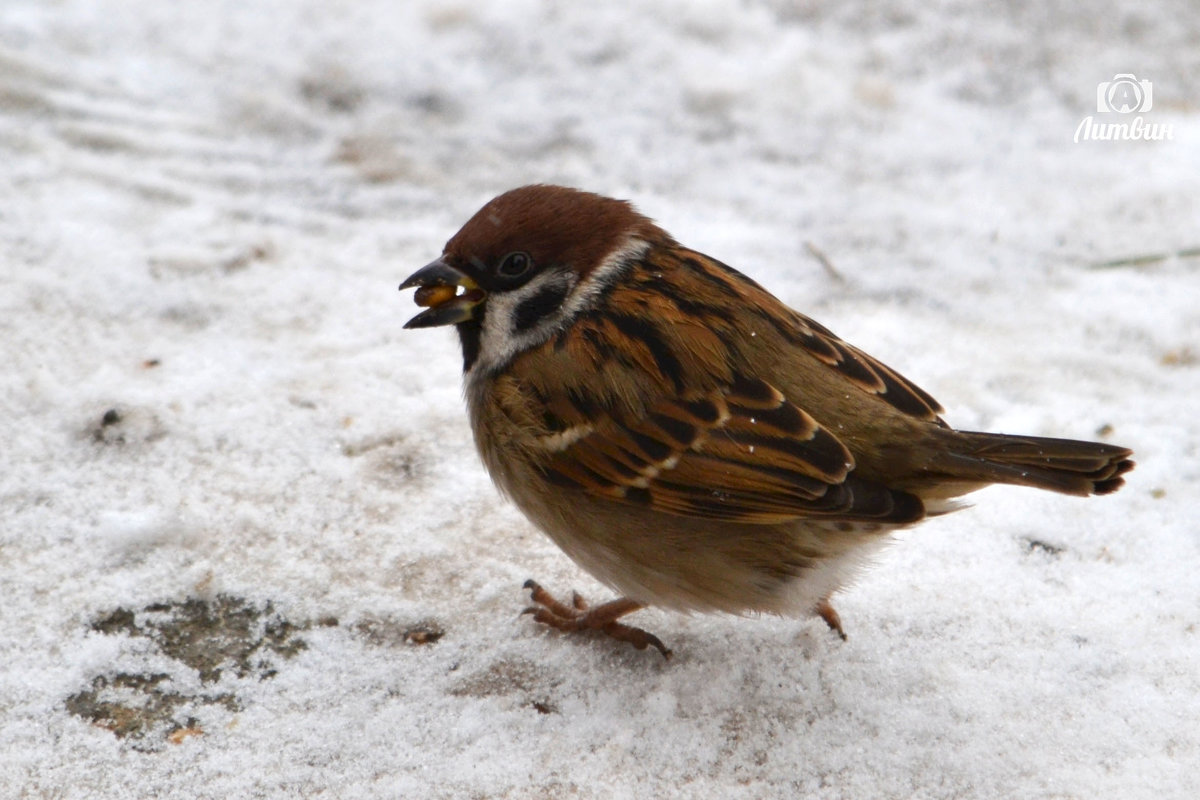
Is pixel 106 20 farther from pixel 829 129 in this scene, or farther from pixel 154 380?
pixel 829 129

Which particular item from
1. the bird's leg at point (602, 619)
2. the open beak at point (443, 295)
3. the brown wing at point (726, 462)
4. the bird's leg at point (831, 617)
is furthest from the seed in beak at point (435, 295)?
the bird's leg at point (831, 617)

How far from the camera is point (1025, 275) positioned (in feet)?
16.4

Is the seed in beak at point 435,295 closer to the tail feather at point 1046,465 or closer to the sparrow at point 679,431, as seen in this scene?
the sparrow at point 679,431

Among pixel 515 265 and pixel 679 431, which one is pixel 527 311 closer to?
pixel 515 265

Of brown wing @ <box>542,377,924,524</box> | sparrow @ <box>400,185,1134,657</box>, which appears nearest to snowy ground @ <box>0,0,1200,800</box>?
sparrow @ <box>400,185,1134,657</box>

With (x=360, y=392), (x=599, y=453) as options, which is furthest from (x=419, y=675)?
(x=360, y=392)

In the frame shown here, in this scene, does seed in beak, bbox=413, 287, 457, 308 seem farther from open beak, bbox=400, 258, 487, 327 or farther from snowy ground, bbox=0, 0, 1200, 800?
snowy ground, bbox=0, 0, 1200, 800

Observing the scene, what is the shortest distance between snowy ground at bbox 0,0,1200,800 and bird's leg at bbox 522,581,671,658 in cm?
6

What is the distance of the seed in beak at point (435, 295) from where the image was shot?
11.2 ft

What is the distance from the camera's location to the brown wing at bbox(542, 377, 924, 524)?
295cm

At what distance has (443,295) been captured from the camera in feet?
11.2

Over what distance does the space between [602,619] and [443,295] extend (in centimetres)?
101

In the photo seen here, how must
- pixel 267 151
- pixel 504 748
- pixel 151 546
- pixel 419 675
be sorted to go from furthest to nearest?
pixel 267 151, pixel 151 546, pixel 419 675, pixel 504 748

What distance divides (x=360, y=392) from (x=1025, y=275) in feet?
8.91
